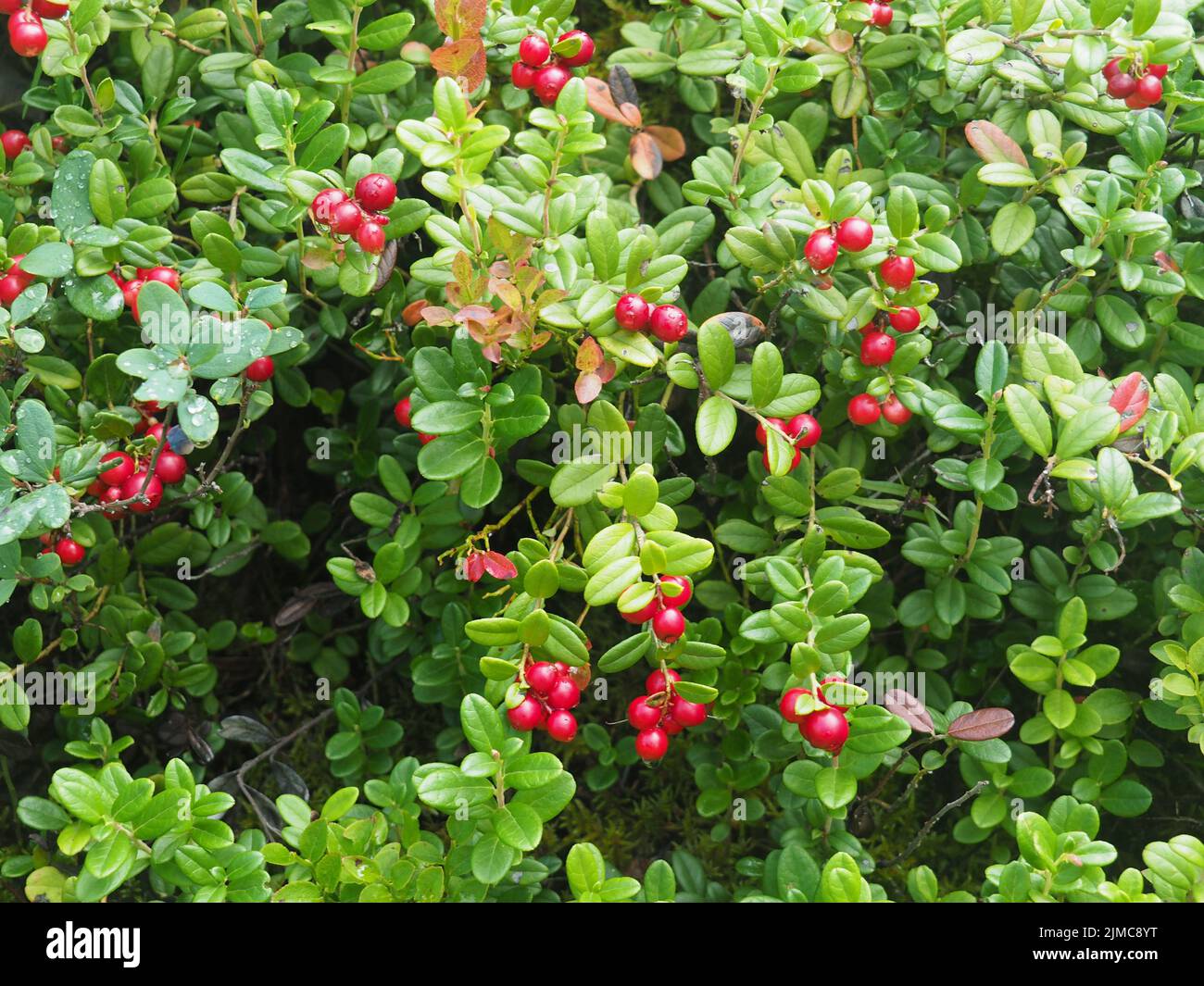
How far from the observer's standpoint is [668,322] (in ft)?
5.05

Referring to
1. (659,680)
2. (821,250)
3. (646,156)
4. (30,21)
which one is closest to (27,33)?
(30,21)

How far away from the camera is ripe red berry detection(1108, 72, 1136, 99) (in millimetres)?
1681

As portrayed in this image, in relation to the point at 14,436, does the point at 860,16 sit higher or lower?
higher

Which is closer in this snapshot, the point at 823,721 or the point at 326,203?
the point at 823,721

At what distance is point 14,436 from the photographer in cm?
166

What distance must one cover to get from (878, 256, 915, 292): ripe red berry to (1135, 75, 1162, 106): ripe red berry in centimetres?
46

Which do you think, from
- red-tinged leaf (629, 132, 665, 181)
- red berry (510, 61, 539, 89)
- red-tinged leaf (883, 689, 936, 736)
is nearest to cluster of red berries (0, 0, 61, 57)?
red berry (510, 61, 539, 89)

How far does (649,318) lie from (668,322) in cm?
3

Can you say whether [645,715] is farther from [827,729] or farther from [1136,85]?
[1136,85]

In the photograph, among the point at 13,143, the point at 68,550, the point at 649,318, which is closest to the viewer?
the point at 649,318

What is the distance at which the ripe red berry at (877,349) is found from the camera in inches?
66.5

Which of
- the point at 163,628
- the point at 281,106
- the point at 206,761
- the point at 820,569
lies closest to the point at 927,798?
the point at 820,569

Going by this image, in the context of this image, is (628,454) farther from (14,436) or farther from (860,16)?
(14,436)

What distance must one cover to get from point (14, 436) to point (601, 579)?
96cm
